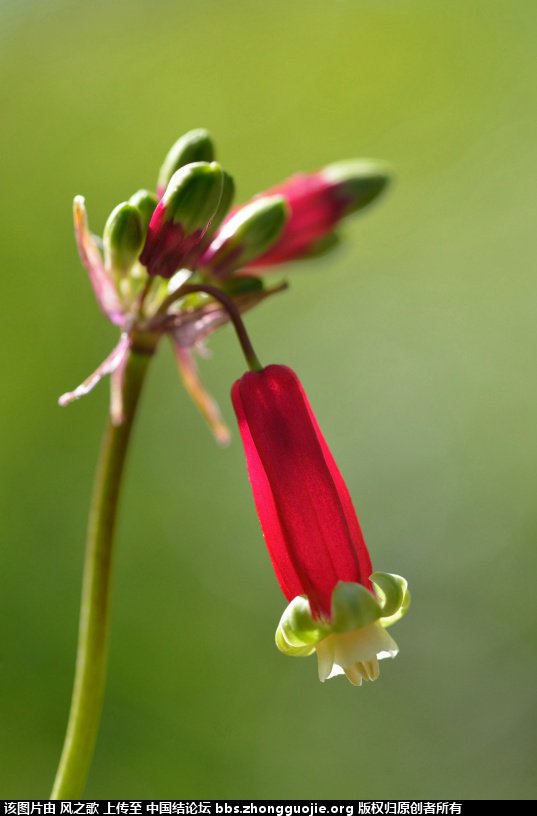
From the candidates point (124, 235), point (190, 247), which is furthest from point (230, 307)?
point (124, 235)

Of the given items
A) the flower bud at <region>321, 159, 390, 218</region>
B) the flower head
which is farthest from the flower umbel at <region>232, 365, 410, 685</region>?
the flower bud at <region>321, 159, 390, 218</region>

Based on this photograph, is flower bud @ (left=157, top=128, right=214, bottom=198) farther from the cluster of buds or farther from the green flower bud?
the green flower bud

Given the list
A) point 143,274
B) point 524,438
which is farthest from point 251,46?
point 143,274

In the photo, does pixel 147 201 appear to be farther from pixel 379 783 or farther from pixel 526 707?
pixel 526 707

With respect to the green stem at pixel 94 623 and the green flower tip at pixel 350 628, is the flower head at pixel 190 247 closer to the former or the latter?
the green stem at pixel 94 623

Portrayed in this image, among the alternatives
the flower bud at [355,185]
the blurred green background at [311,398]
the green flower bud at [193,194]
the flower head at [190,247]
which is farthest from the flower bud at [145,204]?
the blurred green background at [311,398]

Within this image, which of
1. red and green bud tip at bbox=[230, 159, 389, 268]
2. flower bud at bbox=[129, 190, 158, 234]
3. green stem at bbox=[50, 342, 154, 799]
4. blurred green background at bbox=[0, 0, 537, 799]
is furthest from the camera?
blurred green background at bbox=[0, 0, 537, 799]
